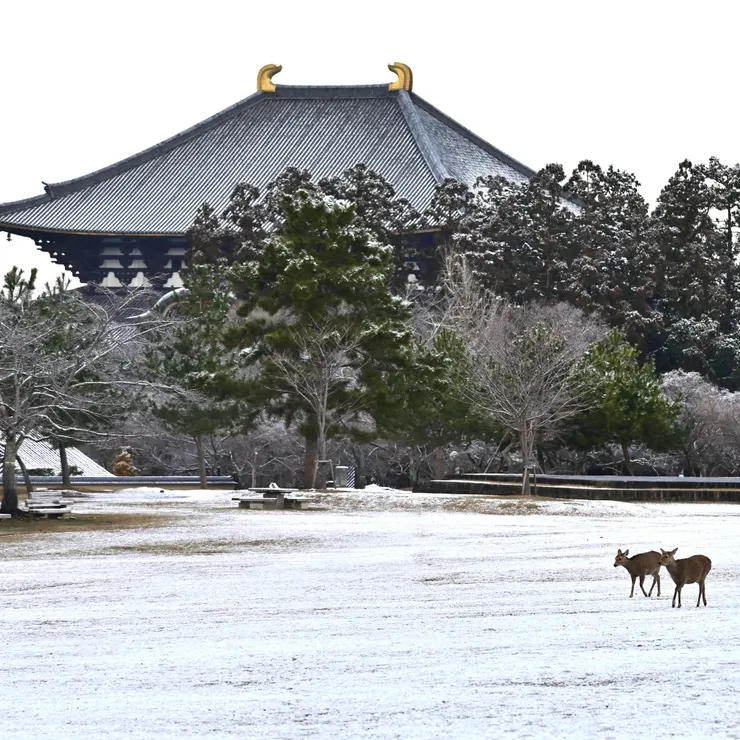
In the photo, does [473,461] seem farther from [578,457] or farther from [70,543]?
[70,543]

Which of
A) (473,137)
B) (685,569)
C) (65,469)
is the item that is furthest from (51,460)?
(685,569)

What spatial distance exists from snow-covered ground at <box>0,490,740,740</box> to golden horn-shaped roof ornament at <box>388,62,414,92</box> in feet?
178

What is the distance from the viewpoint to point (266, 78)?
7512 centimetres

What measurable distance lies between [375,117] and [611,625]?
63.2 metres

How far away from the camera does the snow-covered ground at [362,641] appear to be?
25.5 feet

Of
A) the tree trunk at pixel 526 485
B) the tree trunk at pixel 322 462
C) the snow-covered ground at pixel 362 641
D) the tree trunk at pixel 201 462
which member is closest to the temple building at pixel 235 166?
the tree trunk at pixel 201 462

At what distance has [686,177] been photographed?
5303 centimetres

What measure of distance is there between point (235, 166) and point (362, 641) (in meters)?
61.0

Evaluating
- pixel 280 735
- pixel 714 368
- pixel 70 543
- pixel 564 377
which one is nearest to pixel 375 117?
pixel 714 368

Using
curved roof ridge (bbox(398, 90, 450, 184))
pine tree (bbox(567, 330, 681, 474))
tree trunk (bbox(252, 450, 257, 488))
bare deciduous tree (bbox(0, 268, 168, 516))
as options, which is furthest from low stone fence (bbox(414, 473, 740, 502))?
curved roof ridge (bbox(398, 90, 450, 184))

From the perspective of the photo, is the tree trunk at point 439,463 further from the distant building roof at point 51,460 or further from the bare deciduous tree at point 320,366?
the distant building roof at point 51,460

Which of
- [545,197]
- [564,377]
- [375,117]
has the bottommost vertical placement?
[564,377]

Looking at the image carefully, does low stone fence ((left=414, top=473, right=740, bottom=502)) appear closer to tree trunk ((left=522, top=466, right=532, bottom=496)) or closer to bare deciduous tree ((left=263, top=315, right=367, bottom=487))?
tree trunk ((left=522, top=466, right=532, bottom=496))

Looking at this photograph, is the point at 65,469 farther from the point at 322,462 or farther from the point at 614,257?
the point at 614,257
